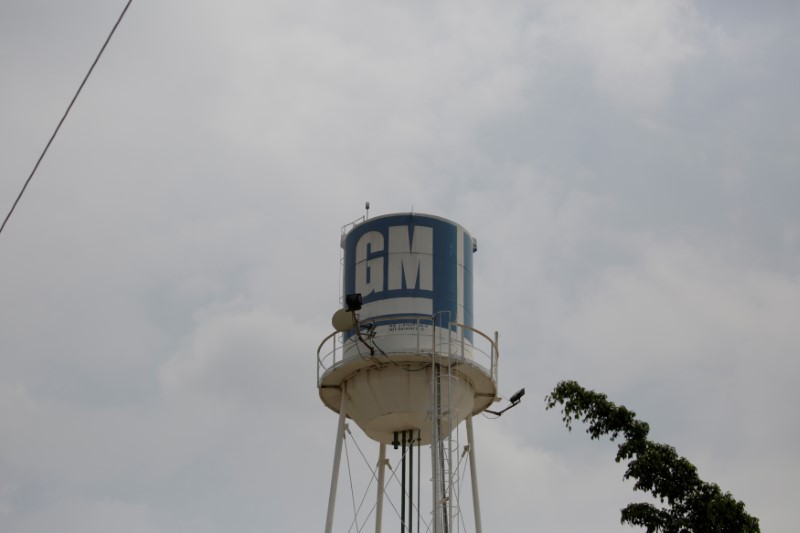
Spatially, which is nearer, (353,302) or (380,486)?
(353,302)

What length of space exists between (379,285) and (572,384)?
6.37 m

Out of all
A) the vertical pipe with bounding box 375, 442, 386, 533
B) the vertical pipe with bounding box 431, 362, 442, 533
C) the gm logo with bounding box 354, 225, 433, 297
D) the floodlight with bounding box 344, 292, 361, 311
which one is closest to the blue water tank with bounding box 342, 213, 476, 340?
the gm logo with bounding box 354, 225, 433, 297

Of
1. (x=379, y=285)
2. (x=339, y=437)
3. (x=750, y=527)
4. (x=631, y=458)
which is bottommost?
(x=750, y=527)

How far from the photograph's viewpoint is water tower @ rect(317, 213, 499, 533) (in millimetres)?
33000

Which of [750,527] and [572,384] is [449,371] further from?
[750,527]

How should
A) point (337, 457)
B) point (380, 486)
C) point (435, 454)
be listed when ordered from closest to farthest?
point (435, 454), point (337, 457), point (380, 486)

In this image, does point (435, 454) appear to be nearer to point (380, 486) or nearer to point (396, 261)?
point (380, 486)

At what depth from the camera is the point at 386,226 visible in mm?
34969

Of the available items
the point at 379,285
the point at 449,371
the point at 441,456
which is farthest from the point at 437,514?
the point at 379,285

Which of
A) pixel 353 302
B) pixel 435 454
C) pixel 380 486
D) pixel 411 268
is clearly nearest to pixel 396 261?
pixel 411 268

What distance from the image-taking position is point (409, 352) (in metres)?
33.0

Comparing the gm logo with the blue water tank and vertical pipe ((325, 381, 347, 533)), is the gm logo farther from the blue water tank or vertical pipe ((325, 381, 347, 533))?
vertical pipe ((325, 381, 347, 533))

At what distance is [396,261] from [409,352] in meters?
2.76

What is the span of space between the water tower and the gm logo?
0.09ft
